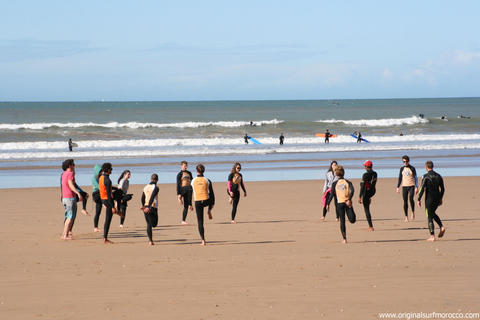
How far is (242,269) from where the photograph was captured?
8125mm

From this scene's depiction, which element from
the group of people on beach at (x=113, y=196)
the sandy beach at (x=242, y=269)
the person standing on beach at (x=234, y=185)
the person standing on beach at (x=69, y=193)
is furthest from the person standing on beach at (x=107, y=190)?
the person standing on beach at (x=234, y=185)

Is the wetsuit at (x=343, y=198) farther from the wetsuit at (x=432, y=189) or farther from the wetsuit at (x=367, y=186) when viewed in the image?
the wetsuit at (x=367, y=186)

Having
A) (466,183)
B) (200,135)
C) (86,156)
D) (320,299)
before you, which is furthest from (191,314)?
(200,135)

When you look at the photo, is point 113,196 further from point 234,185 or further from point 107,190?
point 234,185

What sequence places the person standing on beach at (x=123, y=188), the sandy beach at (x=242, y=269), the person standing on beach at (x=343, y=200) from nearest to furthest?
the sandy beach at (x=242, y=269) → the person standing on beach at (x=343, y=200) → the person standing on beach at (x=123, y=188)

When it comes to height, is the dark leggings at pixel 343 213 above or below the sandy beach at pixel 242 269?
above

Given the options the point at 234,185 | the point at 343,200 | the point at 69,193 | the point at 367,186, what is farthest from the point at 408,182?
the point at 69,193

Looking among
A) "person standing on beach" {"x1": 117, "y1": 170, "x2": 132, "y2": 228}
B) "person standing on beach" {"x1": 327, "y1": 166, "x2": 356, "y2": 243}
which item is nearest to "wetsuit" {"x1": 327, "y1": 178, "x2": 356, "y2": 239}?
"person standing on beach" {"x1": 327, "y1": 166, "x2": 356, "y2": 243}

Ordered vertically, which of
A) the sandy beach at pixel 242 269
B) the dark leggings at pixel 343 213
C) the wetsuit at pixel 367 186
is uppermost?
the wetsuit at pixel 367 186

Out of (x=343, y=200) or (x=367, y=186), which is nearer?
(x=343, y=200)

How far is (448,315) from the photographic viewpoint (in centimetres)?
598

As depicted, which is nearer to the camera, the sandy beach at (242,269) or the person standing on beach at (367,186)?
the sandy beach at (242,269)

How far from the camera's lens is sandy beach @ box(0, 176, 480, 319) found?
20.9ft

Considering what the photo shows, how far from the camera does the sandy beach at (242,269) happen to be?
A: 6355 mm
